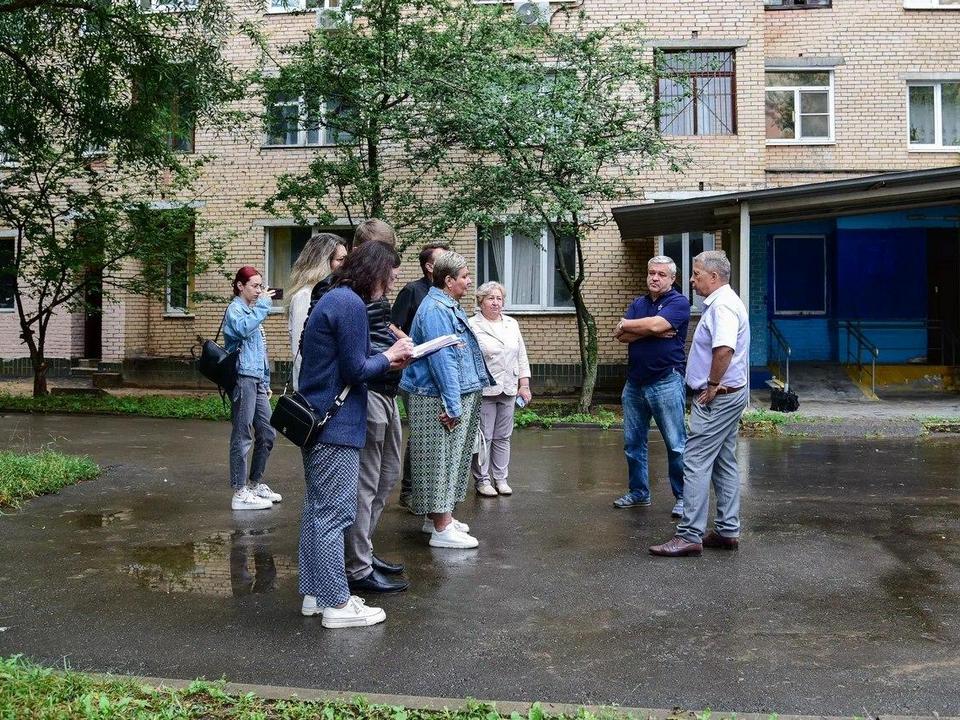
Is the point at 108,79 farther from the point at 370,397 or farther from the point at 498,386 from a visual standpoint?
the point at 370,397

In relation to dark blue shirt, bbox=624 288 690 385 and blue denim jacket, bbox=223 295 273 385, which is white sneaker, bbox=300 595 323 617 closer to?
blue denim jacket, bbox=223 295 273 385

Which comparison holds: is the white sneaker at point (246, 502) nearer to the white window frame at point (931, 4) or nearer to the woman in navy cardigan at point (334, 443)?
the woman in navy cardigan at point (334, 443)

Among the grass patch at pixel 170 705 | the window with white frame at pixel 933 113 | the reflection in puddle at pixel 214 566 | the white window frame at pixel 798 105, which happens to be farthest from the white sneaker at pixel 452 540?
the window with white frame at pixel 933 113

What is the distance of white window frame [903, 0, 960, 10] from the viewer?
64.3 ft

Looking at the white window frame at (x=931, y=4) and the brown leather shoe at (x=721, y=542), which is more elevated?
the white window frame at (x=931, y=4)

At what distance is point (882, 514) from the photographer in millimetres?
7355

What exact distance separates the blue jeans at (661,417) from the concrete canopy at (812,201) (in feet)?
27.1

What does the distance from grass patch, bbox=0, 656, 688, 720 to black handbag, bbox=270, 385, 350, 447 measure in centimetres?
122

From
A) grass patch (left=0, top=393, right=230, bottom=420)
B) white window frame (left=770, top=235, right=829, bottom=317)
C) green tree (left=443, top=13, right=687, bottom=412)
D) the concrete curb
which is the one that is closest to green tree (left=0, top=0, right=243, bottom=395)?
grass patch (left=0, top=393, right=230, bottom=420)

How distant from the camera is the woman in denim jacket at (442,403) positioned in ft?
19.4

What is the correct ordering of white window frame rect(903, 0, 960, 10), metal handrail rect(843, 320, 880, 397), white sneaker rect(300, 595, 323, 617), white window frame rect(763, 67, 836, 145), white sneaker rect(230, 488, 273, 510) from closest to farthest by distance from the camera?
white sneaker rect(300, 595, 323, 617), white sneaker rect(230, 488, 273, 510), metal handrail rect(843, 320, 880, 397), white window frame rect(903, 0, 960, 10), white window frame rect(763, 67, 836, 145)

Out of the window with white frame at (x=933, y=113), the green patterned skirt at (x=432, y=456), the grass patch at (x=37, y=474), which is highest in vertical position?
the window with white frame at (x=933, y=113)

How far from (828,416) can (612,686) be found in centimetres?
1156

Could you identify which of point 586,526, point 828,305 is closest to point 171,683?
point 586,526
